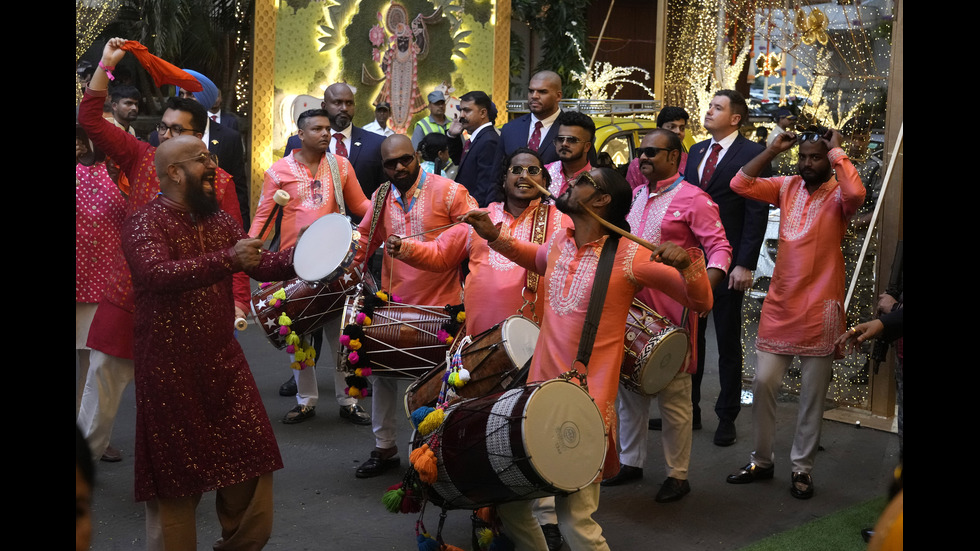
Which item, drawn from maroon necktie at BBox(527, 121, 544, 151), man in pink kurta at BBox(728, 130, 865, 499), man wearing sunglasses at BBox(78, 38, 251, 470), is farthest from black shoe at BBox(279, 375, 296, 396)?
man in pink kurta at BBox(728, 130, 865, 499)

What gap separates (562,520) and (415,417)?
72 cm

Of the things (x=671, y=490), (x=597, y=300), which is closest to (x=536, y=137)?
(x=671, y=490)

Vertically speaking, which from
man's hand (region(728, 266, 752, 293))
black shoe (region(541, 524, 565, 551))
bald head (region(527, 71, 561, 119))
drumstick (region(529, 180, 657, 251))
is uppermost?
bald head (region(527, 71, 561, 119))

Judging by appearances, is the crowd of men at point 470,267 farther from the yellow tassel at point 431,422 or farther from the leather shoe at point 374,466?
the yellow tassel at point 431,422

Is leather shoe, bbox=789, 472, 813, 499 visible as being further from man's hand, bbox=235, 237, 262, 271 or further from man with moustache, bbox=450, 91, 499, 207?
man's hand, bbox=235, 237, 262, 271

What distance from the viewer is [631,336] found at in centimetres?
479

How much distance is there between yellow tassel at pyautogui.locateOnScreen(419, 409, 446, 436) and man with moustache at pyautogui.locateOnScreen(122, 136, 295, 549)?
55cm

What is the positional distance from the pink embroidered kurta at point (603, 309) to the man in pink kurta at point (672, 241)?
4.04 feet

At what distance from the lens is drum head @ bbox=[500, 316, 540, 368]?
13.7ft

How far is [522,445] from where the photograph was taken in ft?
10.9

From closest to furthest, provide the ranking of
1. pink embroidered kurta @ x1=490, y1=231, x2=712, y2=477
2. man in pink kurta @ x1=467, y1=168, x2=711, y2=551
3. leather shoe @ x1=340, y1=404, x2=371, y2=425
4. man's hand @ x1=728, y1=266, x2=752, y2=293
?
1. man in pink kurta @ x1=467, y1=168, x2=711, y2=551
2. pink embroidered kurta @ x1=490, y1=231, x2=712, y2=477
3. man's hand @ x1=728, y1=266, x2=752, y2=293
4. leather shoe @ x1=340, y1=404, x2=371, y2=425

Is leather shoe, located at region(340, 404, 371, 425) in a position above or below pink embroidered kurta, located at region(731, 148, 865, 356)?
below

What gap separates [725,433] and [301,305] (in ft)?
8.90
